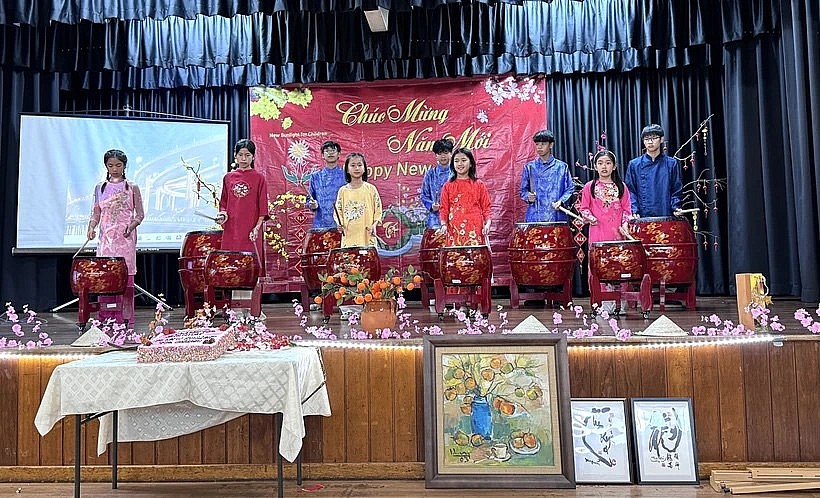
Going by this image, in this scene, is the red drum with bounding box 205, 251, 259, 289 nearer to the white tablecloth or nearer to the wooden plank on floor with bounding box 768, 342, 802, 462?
the white tablecloth

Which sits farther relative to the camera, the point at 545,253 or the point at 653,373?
the point at 545,253

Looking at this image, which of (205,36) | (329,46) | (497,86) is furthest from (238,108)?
(497,86)

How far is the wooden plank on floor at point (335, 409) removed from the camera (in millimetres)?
3160

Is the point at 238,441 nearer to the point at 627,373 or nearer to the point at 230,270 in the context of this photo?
the point at 230,270

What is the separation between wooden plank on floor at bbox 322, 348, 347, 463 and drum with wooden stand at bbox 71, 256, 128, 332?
1.85 meters

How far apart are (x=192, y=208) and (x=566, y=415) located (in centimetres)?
506

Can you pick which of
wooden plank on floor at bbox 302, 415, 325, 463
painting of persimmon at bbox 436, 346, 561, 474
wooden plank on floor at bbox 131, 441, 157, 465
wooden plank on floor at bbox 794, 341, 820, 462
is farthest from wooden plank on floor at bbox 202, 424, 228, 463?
wooden plank on floor at bbox 794, 341, 820, 462

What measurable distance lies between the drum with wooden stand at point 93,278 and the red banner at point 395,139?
2.79m

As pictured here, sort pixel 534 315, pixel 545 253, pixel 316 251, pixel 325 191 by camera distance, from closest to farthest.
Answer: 1. pixel 534 315
2. pixel 545 253
3. pixel 316 251
4. pixel 325 191

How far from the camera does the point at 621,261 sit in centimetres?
443

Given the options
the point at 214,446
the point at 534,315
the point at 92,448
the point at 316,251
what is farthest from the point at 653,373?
the point at 316,251

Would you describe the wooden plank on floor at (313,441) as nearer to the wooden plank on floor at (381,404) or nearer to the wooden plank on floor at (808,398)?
the wooden plank on floor at (381,404)

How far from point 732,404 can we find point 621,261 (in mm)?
1495

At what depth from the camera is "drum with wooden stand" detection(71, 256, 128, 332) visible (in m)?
4.25
